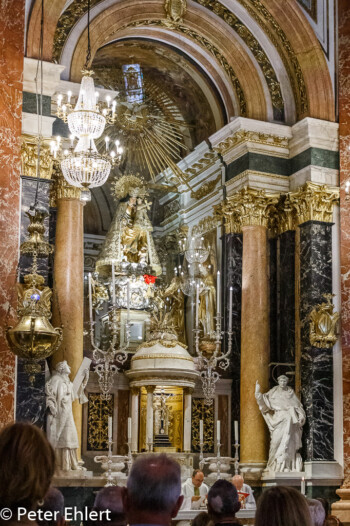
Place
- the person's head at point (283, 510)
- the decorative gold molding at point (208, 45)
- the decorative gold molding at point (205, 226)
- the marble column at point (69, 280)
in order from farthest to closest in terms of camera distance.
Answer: the decorative gold molding at point (205, 226) → the decorative gold molding at point (208, 45) → the marble column at point (69, 280) → the person's head at point (283, 510)

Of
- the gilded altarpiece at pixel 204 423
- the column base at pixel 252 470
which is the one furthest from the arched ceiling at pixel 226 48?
the column base at pixel 252 470

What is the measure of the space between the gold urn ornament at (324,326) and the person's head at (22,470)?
409 inches

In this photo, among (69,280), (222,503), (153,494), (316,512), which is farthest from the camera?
(69,280)

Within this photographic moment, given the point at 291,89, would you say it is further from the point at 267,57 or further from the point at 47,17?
the point at 47,17

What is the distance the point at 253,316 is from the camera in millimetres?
13664

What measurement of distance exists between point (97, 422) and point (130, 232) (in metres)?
3.41

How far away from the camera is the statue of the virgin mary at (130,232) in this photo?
1457 cm

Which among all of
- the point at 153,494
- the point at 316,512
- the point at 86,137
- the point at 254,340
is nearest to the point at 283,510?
the point at 153,494

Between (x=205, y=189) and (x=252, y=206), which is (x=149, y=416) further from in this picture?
(x=205, y=189)

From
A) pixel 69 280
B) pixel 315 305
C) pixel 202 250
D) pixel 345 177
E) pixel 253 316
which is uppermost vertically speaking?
pixel 345 177

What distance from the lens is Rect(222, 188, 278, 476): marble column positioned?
13336 millimetres

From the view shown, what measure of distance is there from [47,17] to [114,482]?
6.65 m

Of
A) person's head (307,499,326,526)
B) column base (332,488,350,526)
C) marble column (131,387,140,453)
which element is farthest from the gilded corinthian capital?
person's head (307,499,326,526)

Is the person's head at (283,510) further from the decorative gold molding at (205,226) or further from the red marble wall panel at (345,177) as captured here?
the decorative gold molding at (205,226)
